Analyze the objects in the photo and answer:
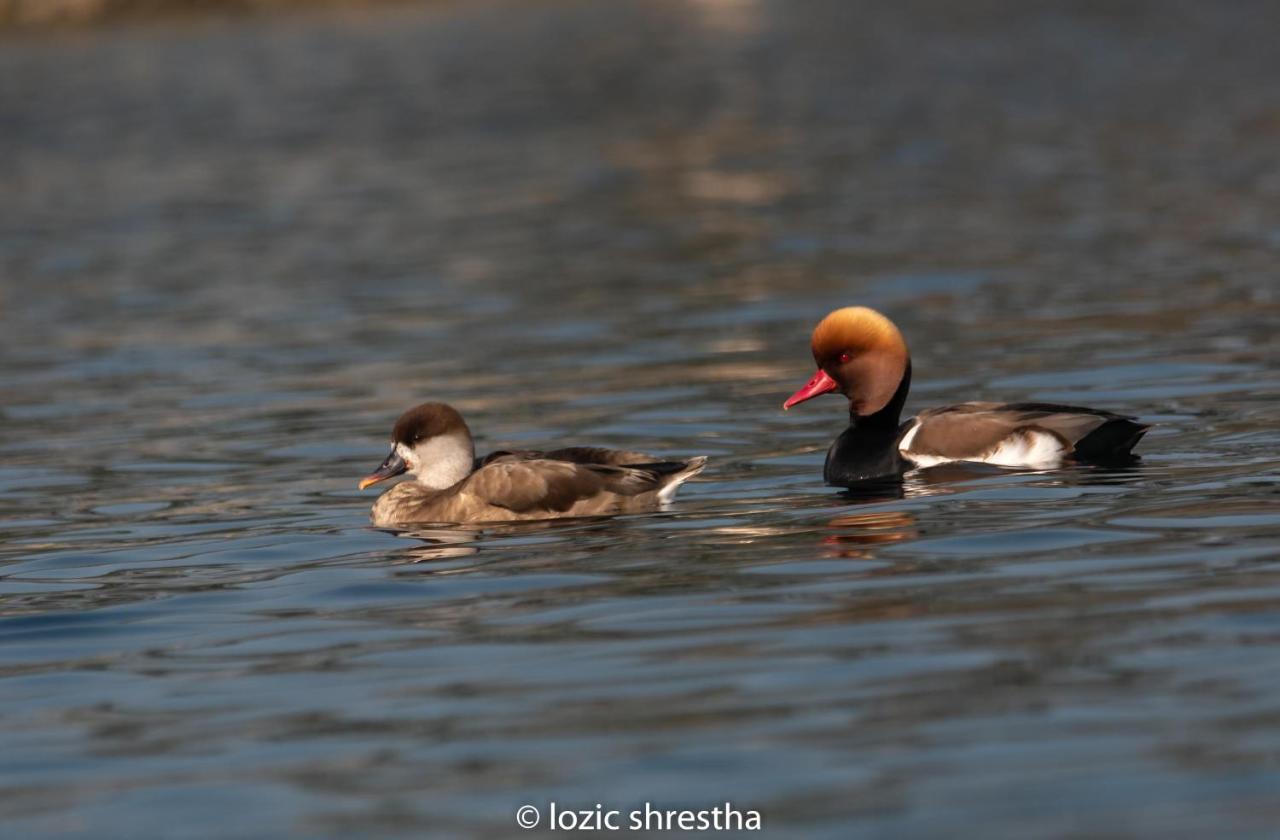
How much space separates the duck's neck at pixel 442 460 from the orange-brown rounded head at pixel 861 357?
167 cm

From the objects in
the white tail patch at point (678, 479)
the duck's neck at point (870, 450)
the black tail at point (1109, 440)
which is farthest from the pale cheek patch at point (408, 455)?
the black tail at point (1109, 440)

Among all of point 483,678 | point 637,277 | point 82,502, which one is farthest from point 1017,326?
point 483,678

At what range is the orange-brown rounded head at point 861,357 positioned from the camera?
37.3 feet

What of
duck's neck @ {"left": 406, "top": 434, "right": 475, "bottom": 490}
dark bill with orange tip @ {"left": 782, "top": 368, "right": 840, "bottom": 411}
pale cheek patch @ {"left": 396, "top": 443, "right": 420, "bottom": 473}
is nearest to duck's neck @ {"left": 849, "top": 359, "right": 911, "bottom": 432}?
dark bill with orange tip @ {"left": 782, "top": 368, "right": 840, "bottom": 411}

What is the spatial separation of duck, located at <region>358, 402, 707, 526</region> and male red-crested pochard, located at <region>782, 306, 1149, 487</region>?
969 mm

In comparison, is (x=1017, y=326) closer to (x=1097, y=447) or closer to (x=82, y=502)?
(x=1097, y=447)

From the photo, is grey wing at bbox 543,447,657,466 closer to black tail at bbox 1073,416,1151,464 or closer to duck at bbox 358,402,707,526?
duck at bbox 358,402,707,526

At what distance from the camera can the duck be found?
1052 cm

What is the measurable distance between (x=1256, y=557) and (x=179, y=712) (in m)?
4.05

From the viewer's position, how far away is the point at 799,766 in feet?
21.6

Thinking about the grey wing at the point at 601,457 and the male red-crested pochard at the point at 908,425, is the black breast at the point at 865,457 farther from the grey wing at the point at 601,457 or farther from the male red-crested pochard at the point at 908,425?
the grey wing at the point at 601,457

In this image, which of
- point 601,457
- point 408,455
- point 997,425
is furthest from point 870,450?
point 408,455

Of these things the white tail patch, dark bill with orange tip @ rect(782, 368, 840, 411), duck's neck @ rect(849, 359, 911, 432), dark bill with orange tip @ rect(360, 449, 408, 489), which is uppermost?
dark bill with orange tip @ rect(782, 368, 840, 411)

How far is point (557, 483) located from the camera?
10.5 meters
